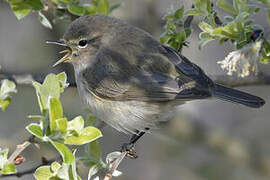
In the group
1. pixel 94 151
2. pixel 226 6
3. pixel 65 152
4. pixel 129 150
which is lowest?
pixel 129 150

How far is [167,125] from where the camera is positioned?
4555 millimetres

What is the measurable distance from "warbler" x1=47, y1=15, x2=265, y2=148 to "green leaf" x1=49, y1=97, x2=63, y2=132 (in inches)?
42.2

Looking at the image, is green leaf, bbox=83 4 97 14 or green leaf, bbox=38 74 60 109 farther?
green leaf, bbox=83 4 97 14

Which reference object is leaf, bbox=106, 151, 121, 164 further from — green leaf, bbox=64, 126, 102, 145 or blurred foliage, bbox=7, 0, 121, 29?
blurred foliage, bbox=7, 0, 121, 29

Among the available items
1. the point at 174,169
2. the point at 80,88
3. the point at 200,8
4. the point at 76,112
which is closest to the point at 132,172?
the point at 174,169

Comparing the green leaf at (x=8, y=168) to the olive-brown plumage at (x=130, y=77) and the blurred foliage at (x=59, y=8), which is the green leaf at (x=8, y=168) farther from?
the blurred foliage at (x=59, y=8)

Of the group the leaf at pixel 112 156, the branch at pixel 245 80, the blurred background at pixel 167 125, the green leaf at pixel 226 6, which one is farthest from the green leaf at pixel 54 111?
the blurred background at pixel 167 125

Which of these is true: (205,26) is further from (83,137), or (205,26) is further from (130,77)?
(130,77)

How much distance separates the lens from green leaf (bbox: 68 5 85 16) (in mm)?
3390

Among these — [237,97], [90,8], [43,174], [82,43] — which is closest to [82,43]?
[82,43]

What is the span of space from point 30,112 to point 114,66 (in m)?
2.55

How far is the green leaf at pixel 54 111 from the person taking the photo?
85.7 inches

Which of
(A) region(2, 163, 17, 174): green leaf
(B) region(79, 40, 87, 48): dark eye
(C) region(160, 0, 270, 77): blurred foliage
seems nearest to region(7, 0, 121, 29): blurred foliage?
(B) region(79, 40, 87, 48): dark eye

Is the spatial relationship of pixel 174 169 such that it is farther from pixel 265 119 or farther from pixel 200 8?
pixel 200 8
